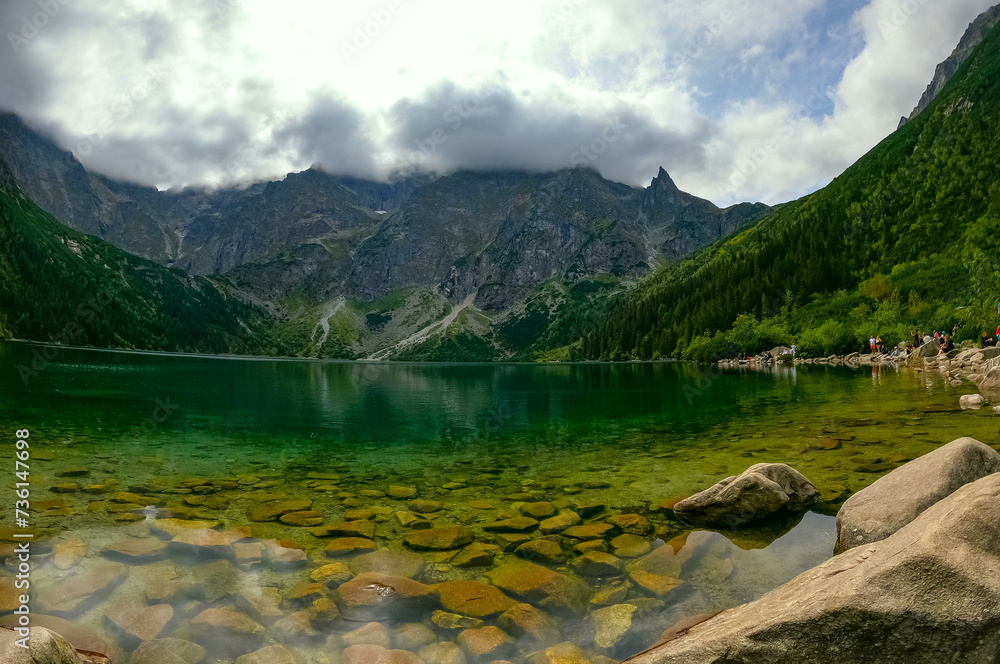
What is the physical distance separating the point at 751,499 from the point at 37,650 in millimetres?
14610

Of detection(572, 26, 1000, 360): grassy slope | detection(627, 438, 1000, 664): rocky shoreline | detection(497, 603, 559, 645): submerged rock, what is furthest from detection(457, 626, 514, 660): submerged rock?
detection(572, 26, 1000, 360): grassy slope

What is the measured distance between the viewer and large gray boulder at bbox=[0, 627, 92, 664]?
5809 millimetres

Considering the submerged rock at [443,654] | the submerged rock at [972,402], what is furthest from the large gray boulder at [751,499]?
Result: the submerged rock at [972,402]

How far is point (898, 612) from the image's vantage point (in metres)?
5.67

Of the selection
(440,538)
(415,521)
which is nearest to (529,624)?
(440,538)

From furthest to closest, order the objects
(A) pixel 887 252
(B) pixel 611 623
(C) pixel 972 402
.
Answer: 1. (A) pixel 887 252
2. (C) pixel 972 402
3. (B) pixel 611 623

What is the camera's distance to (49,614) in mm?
9406

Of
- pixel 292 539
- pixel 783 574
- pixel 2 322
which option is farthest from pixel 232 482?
pixel 2 322

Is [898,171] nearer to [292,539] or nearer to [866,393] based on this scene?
[866,393]

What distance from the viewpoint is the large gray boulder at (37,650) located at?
5809 mm

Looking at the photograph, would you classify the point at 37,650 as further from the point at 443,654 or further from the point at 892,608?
the point at 892,608

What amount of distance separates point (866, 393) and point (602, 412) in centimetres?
2217

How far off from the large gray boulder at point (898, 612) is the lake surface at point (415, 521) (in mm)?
2910

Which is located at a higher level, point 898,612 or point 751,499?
point 898,612
